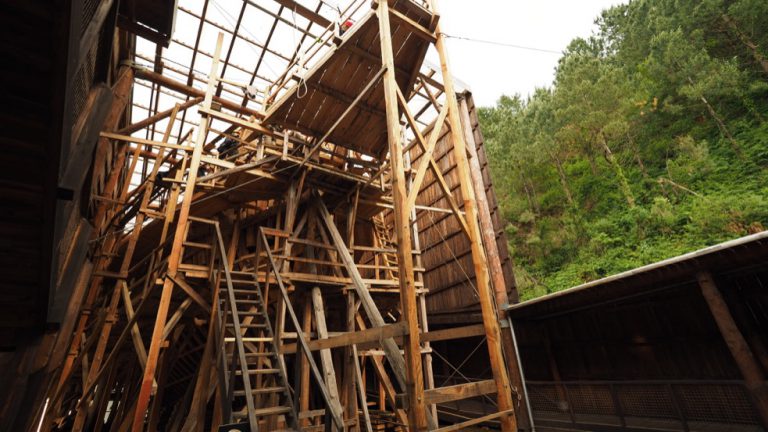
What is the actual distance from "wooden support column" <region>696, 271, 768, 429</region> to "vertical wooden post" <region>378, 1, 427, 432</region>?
5392mm

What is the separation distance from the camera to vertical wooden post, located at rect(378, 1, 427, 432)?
3.43 m

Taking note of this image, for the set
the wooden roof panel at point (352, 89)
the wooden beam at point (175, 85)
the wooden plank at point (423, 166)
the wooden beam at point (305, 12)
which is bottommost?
the wooden plank at point (423, 166)

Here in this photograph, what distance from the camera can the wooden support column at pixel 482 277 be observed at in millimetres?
4180

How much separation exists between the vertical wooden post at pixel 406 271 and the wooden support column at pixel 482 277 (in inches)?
41.9

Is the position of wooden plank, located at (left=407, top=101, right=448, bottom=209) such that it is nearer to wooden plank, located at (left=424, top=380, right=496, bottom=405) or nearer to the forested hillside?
wooden plank, located at (left=424, top=380, right=496, bottom=405)

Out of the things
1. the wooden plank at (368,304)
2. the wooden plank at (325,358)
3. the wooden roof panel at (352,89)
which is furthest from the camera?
the wooden roof panel at (352,89)

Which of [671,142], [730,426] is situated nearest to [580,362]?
[730,426]

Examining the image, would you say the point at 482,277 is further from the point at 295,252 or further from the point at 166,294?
the point at 295,252

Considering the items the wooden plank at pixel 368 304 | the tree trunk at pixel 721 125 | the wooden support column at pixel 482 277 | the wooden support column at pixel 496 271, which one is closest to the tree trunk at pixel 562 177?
the tree trunk at pixel 721 125

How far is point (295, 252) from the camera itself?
1039 centimetres

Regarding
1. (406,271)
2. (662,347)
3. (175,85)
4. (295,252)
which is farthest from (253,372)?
(175,85)

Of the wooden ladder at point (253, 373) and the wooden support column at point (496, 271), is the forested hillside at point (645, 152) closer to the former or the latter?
the wooden support column at point (496, 271)

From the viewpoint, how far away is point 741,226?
12.5 metres

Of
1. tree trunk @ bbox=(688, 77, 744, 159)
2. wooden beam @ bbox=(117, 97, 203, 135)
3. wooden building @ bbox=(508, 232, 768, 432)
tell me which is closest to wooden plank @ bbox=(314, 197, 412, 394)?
wooden building @ bbox=(508, 232, 768, 432)
